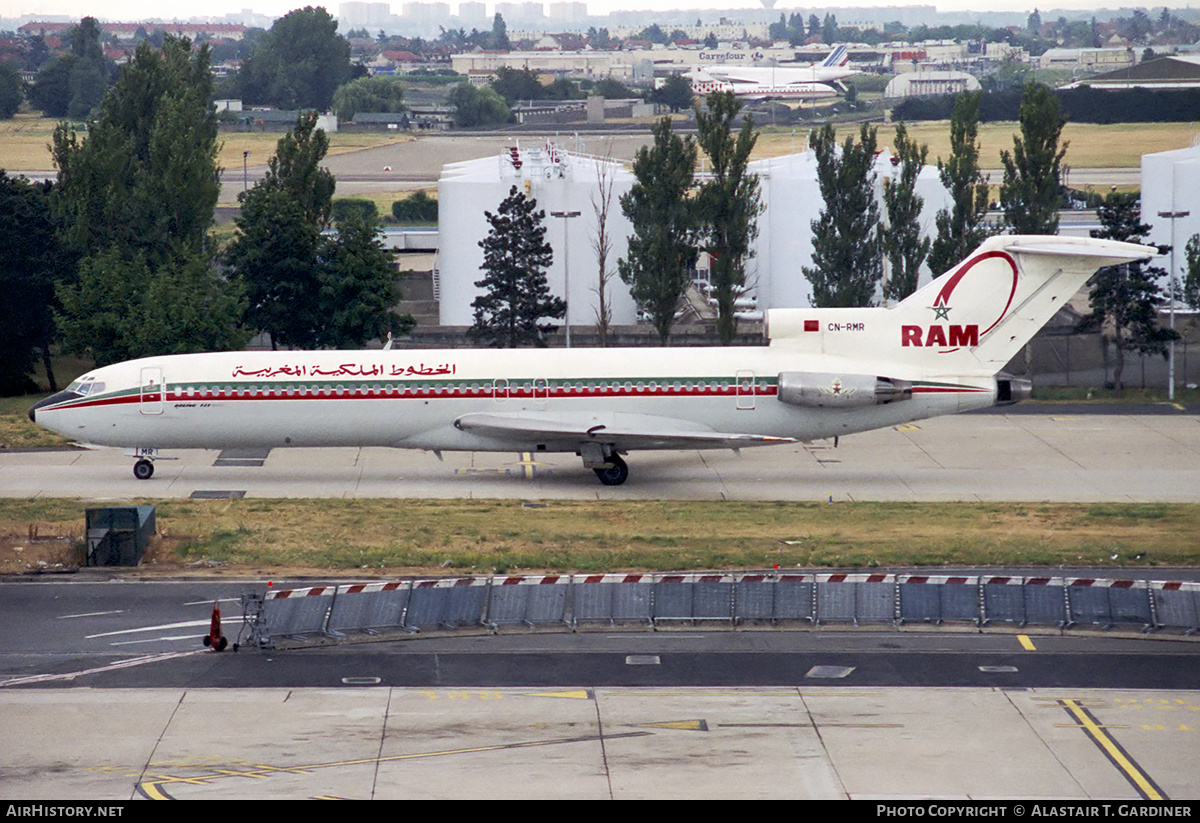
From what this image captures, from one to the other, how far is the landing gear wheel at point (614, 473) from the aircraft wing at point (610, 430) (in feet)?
2.15

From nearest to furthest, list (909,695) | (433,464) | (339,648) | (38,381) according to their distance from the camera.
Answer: (909,695) < (339,648) < (433,464) < (38,381)

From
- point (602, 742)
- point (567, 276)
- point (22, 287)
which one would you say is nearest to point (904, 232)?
point (567, 276)

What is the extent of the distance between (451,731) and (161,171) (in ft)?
145

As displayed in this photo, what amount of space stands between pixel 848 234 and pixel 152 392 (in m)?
32.9

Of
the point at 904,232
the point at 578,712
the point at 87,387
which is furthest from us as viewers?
the point at 904,232

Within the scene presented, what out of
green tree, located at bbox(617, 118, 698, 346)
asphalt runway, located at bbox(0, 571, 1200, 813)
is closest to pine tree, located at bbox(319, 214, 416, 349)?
→ green tree, located at bbox(617, 118, 698, 346)

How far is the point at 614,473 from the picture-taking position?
39.9 m

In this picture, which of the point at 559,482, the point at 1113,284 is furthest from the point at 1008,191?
the point at 559,482

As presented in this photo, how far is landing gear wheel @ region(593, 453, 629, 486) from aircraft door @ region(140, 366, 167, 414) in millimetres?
12938

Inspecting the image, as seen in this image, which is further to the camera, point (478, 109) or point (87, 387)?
point (478, 109)

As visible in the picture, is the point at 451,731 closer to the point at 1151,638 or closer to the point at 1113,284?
the point at 1151,638

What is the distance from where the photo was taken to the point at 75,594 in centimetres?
2802

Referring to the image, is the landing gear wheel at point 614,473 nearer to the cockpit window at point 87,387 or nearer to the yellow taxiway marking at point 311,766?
the cockpit window at point 87,387

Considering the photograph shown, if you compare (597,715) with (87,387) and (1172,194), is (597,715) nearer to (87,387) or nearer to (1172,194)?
(87,387)
